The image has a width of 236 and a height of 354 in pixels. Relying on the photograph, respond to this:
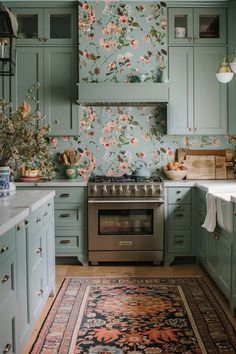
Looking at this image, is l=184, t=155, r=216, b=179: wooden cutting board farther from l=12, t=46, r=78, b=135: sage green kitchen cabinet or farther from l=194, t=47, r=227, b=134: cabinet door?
l=12, t=46, r=78, b=135: sage green kitchen cabinet

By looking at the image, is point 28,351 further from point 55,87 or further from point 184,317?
point 55,87

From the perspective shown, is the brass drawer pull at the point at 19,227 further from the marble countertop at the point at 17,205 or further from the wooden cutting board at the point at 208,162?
the wooden cutting board at the point at 208,162

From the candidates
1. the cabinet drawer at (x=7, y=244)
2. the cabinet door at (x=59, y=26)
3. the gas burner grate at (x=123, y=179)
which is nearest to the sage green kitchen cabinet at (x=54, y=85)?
the cabinet door at (x=59, y=26)

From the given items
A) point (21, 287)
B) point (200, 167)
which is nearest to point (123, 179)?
point (200, 167)

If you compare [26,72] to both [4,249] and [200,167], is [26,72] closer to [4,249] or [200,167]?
[200,167]

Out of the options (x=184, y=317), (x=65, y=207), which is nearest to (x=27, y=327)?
(x=184, y=317)

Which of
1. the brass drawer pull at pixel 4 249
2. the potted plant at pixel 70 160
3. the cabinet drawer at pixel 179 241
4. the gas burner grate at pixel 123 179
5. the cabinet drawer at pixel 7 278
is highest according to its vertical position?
the potted plant at pixel 70 160

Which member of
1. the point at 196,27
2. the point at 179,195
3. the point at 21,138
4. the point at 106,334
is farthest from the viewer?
the point at 196,27

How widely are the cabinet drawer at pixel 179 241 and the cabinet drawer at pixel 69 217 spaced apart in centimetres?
96

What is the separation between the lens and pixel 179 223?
185 inches

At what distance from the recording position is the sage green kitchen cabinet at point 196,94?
4.88m

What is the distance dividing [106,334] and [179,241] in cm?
198

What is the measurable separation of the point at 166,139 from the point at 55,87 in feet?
4.60

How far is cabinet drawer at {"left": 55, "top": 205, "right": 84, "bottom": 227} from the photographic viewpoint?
4695 mm
